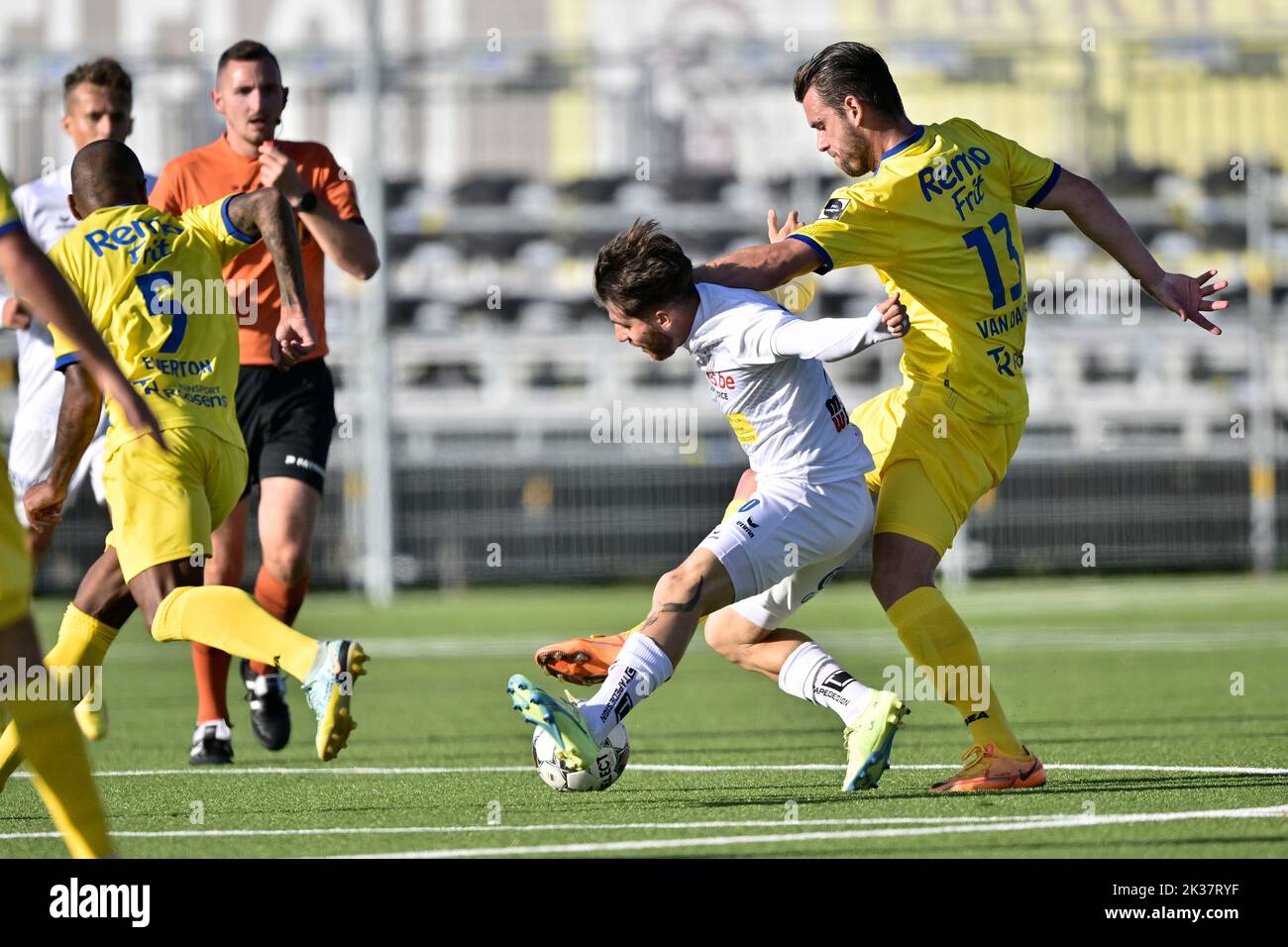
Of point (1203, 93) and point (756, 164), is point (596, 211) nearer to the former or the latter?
point (756, 164)

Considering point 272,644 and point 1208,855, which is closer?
point 1208,855

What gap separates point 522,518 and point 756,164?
7.77 meters

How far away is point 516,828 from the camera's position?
5070 millimetres

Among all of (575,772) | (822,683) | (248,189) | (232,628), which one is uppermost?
(248,189)

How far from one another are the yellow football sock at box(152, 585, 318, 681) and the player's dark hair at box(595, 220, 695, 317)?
128 centimetres

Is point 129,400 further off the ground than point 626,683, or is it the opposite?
point 129,400

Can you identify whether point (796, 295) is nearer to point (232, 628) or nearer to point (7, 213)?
point (232, 628)

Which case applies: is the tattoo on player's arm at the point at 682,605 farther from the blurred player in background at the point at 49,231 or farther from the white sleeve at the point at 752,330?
the blurred player in background at the point at 49,231

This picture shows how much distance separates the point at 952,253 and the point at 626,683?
Result: 1.74 meters

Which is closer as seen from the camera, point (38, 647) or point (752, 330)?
point (38, 647)

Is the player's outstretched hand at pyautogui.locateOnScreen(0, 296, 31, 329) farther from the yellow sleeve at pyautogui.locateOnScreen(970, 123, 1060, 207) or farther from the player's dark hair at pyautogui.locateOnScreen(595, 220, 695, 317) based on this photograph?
the yellow sleeve at pyautogui.locateOnScreen(970, 123, 1060, 207)

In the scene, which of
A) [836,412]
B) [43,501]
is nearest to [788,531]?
A: [836,412]

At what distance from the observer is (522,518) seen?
1906 cm

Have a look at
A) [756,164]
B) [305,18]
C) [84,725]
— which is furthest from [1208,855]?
[305,18]
